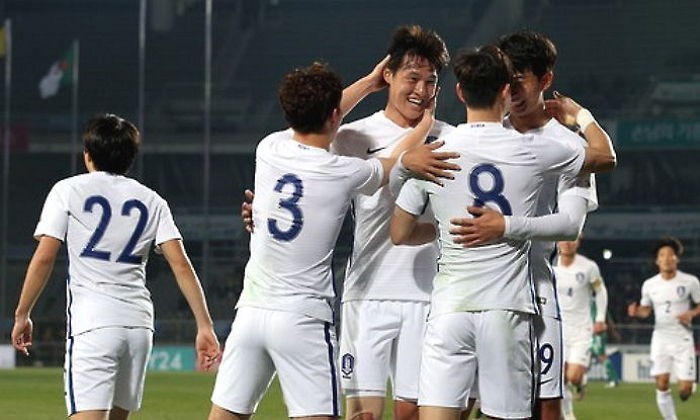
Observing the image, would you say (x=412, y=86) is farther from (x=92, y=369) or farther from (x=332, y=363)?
(x=92, y=369)

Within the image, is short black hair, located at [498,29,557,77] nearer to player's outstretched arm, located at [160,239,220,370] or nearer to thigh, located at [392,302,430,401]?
thigh, located at [392,302,430,401]

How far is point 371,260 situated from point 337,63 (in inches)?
1765

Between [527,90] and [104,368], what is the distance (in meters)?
2.19

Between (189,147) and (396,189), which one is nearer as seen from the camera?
(396,189)

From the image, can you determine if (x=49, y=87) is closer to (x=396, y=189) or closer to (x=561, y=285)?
(x=561, y=285)

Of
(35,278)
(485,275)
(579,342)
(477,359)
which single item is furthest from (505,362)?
(579,342)

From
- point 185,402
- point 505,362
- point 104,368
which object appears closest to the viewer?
point 505,362

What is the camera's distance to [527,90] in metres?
6.64

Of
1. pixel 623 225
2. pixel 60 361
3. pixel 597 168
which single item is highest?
pixel 597 168

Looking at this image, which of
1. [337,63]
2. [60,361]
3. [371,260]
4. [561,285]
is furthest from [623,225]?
[371,260]

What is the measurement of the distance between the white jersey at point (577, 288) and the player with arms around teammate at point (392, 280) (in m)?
10.8

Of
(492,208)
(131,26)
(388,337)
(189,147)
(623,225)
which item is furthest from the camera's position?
(131,26)

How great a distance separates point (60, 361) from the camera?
3900 cm

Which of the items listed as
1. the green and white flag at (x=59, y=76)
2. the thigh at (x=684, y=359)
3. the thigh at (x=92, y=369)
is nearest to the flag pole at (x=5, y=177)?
the green and white flag at (x=59, y=76)
